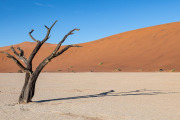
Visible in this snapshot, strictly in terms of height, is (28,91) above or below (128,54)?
below

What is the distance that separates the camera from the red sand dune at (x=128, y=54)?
35344 millimetres

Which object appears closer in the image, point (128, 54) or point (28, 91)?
point (28, 91)

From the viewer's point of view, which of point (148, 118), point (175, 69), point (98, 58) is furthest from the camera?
point (98, 58)

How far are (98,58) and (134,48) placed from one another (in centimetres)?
682

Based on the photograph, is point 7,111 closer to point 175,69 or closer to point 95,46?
point 175,69

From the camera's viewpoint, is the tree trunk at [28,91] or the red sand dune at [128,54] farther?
the red sand dune at [128,54]

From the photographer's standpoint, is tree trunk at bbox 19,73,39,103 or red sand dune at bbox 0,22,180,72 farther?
red sand dune at bbox 0,22,180,72

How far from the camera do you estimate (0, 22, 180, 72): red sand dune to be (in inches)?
1391

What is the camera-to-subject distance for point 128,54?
44.0 meters

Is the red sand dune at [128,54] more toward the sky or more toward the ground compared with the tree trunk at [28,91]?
more toward the sky

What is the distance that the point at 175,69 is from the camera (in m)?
29.6

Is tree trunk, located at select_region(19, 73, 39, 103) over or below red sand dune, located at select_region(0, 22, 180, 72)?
below

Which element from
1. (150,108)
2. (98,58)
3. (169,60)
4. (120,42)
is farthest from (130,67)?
(150,108)

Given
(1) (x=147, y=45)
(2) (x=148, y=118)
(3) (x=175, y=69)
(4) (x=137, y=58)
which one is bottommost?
(2) (x=148, y=118)
